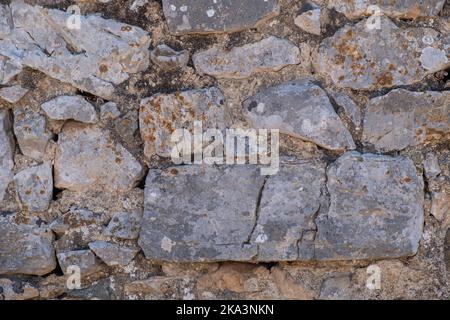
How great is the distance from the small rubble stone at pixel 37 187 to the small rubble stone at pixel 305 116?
77 centimetres

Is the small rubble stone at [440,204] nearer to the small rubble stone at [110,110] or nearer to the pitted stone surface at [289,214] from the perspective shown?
the pitted stone surface at [289,214]

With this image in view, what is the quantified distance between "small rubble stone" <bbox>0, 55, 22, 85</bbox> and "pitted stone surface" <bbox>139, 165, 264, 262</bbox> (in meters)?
0.62

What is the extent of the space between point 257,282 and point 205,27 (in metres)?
0.89

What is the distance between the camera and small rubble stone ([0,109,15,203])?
2524mm

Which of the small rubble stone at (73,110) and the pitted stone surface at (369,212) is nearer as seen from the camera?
the pitted stone surface at (369,212)

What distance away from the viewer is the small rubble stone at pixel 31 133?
2.51 meters

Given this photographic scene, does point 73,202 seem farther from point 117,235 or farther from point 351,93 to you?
point 351,93

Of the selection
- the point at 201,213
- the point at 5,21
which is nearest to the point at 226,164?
the point at 201,213

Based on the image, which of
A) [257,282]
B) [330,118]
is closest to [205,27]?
[330,118]

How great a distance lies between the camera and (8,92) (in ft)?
8.21

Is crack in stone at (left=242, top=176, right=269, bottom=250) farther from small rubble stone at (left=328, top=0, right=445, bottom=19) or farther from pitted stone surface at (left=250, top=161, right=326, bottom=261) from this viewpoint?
small rubble stone at (left=328, top=0, right=445, bottom=19)

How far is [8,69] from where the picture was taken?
Result: 2496 mm

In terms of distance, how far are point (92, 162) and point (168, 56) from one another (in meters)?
0.46

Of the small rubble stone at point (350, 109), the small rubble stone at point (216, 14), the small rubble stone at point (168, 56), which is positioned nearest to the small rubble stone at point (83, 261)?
the small rubble stone at point (168, 56)
